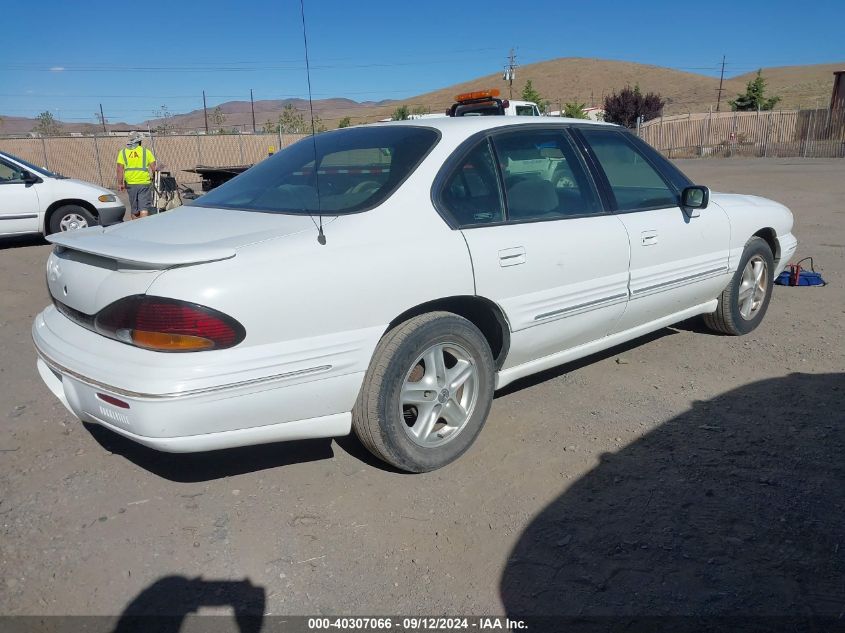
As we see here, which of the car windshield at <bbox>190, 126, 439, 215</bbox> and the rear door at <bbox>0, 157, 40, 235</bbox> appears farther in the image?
the rear door at <bbox>0, 157, 40, 235</bbox>

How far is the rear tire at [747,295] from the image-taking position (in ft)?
16.7

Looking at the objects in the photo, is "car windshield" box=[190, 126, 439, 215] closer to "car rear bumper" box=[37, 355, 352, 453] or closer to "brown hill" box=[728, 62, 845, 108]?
"car rear bumper" box=[37, 355, 352, 453]

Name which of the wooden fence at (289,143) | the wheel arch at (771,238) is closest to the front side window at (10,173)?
the wheel arch at (771,238)

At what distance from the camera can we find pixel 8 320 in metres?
6.23

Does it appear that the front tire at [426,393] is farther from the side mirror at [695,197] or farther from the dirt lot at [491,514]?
the side mirror at [695,197]

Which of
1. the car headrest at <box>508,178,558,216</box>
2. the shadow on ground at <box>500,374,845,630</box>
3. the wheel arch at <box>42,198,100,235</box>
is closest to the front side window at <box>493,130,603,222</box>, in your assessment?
the car headrest at <box>508,178,558,216</box>

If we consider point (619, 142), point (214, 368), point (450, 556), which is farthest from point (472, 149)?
point (450, 556)

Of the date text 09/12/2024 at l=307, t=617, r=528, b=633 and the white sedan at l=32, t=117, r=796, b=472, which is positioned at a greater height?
the white sedan at l=32, t=117, r=796, b=472

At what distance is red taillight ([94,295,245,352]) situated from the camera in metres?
2.57

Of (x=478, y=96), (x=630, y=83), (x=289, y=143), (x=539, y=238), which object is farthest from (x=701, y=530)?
(x=630, y=83)

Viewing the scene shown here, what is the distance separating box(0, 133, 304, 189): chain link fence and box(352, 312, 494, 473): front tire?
24.4 m

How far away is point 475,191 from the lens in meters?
3.50

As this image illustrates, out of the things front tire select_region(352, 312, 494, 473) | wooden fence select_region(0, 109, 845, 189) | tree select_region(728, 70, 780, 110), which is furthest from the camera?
tree select_region(728, 70, 780, 110)

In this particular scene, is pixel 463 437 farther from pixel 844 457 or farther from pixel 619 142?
pixel 619 142
